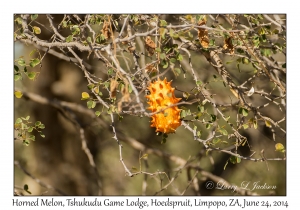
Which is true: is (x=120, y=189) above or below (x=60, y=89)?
below

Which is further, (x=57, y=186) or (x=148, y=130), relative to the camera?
(x=148, y=130)

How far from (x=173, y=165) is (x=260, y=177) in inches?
49.4

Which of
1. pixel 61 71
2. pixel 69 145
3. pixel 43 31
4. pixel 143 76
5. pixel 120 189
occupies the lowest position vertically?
pixel 120 189

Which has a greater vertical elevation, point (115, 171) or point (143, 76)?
point (143, 76)

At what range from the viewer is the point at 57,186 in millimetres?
4793

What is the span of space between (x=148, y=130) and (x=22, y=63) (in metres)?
3.55

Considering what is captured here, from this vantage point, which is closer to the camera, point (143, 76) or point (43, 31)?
point (143, 76)

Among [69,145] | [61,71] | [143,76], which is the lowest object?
[69,145]

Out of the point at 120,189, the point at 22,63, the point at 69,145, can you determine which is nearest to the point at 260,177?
the point at 120,189
